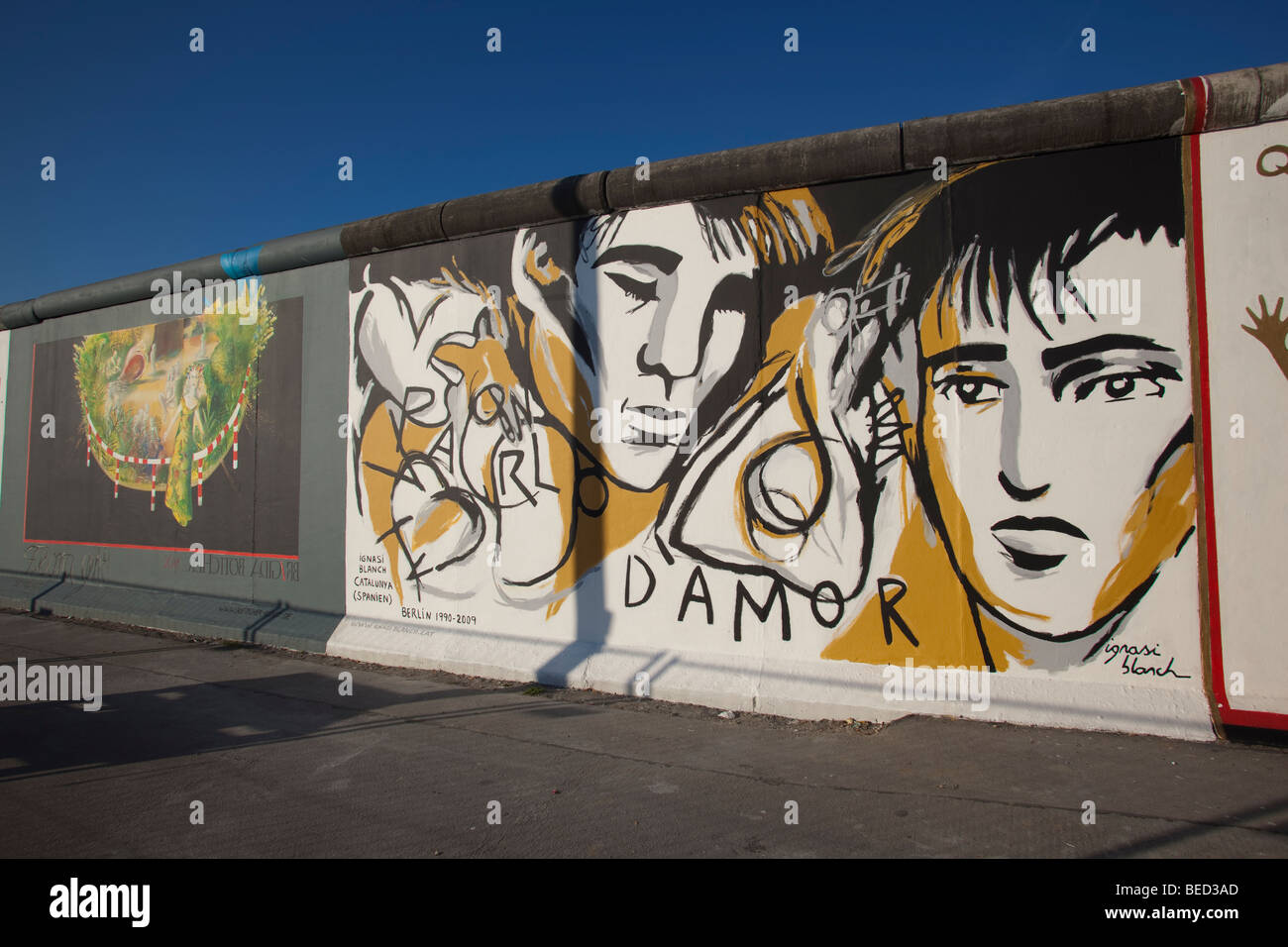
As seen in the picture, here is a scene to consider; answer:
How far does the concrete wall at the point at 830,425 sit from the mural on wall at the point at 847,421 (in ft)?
0.08

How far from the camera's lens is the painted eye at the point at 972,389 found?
588 cm

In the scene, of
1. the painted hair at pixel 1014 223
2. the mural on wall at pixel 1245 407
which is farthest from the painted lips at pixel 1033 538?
the painted hair at pixel 1014 223

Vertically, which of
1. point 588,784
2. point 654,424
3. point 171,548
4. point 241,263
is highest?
point 241,263

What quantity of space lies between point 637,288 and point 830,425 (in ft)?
7.40

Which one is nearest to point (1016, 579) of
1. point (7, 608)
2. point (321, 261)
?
point (321, 261)

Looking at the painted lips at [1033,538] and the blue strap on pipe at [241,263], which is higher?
the blue strap on pipe at [241,263]

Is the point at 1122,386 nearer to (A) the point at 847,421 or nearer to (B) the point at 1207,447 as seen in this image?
(B) the point at 1207,447

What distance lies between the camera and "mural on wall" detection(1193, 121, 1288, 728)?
5133 millimetres

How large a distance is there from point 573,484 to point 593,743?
2.68m

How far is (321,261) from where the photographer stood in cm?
948

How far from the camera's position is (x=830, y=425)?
251 inches

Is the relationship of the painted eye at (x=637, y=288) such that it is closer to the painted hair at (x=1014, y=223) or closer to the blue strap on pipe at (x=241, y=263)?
the painted hair at (x=1014, y=223)

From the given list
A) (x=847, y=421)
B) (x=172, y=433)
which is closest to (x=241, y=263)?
(x=172, y=433)

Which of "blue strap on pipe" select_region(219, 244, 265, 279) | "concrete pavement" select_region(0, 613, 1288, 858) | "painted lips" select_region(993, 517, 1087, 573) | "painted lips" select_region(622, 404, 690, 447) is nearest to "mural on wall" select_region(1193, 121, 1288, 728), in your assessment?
"concrete pavement" select_region(0, 613, 1288, 858)
